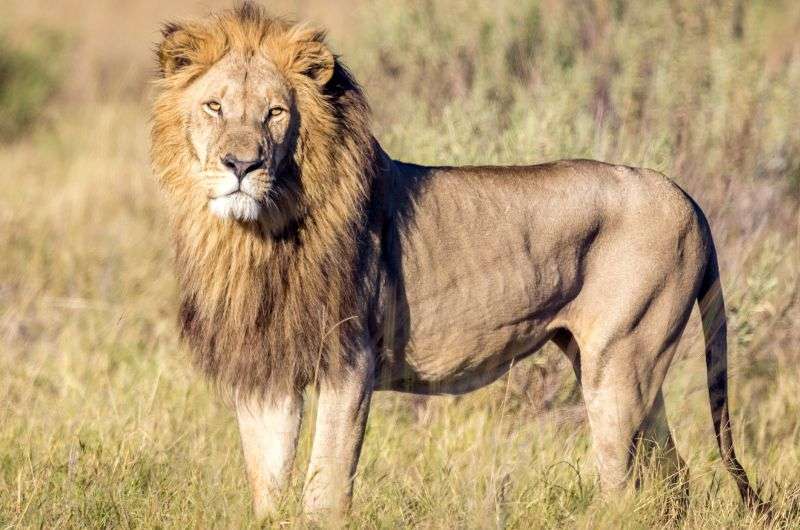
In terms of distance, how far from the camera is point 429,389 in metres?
4.05

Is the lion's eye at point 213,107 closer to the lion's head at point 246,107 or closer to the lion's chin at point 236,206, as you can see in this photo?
the lion's head at point 246,107

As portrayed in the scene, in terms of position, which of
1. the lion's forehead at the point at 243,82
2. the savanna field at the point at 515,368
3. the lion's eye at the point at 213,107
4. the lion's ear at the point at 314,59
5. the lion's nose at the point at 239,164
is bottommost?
the savanna field at the point at 515,368

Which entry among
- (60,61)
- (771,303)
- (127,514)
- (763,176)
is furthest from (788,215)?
(60,61)

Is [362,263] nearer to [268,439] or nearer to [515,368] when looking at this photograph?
[268,439]

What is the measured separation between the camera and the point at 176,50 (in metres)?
3.64

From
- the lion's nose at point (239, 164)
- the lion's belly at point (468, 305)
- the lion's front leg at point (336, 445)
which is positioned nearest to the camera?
the lion's nose at point (239, 164)

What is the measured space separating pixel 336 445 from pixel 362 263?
0.51m

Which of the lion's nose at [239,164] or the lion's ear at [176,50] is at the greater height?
the lion's ear at [176,50]

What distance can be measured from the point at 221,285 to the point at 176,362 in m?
1.93

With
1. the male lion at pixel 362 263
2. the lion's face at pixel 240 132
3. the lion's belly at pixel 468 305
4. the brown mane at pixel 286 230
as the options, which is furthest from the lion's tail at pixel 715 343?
the lion's face at pixel 240 132

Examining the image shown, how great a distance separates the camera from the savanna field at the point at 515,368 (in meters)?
3.75

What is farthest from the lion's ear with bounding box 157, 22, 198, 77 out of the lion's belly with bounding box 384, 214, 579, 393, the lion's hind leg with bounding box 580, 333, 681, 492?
the lion's hind leg with bounding box 580, 333, 681, 492

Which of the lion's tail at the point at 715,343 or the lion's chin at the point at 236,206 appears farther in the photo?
the lion's tail at the point at 715,343

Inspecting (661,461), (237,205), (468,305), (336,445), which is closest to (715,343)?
(661,461)
